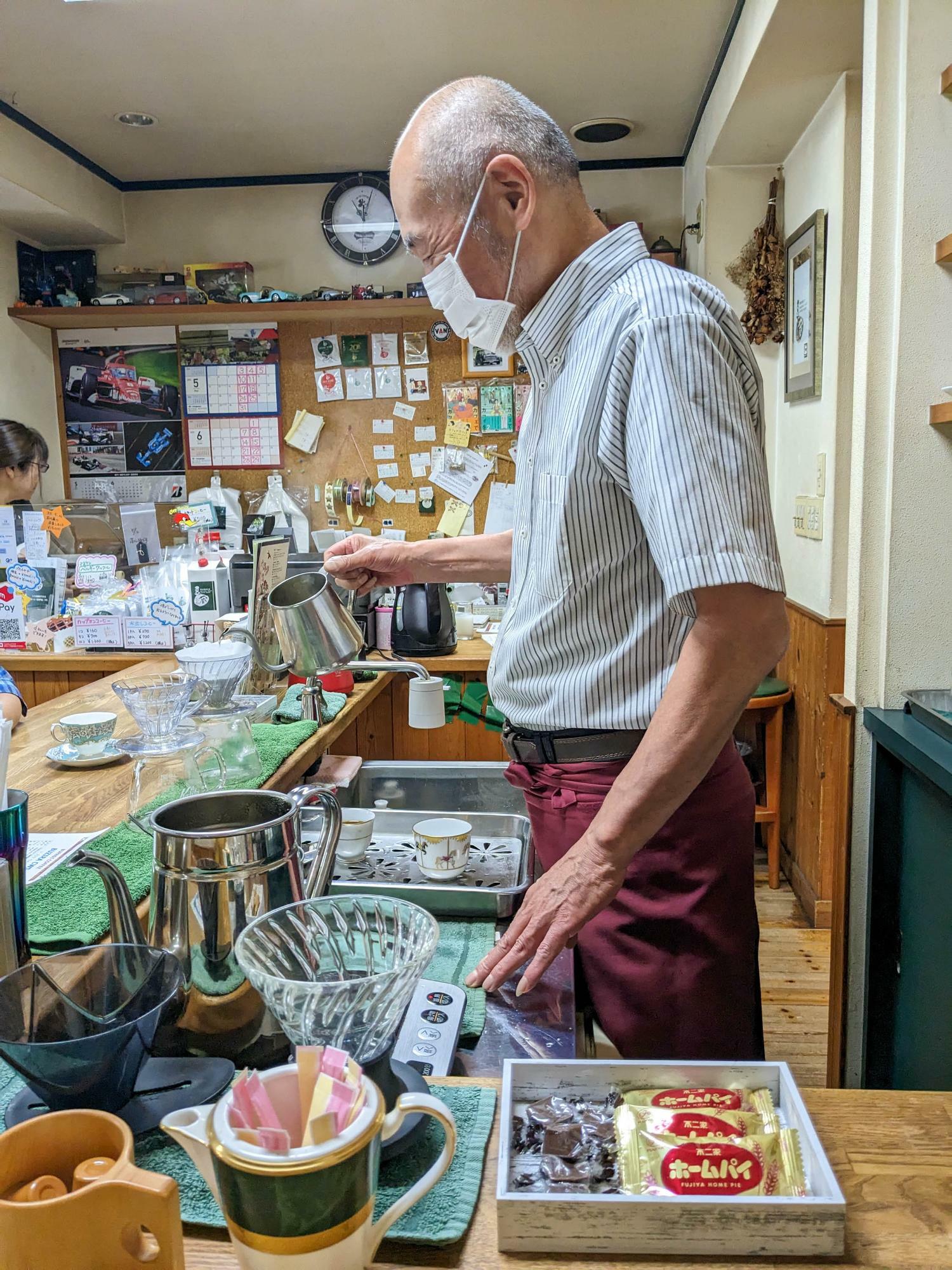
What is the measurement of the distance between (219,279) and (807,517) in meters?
2.72

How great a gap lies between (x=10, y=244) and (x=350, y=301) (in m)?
1.54

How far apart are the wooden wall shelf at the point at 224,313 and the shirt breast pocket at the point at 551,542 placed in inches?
117

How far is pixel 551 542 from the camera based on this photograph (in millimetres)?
1271

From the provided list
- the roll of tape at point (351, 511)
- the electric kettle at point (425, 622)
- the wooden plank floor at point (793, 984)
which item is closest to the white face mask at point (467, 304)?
the wooden plank floor at point (793, 984)

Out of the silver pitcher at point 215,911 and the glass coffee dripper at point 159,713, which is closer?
the silver pitcher at point 215,911

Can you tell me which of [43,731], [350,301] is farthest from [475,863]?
[350,301]

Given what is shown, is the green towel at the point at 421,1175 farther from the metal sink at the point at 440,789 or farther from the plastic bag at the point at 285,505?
the plastic bag at the point at 285,505

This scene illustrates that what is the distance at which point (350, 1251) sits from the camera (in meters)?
0.55

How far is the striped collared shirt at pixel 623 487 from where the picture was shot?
1.02 meters

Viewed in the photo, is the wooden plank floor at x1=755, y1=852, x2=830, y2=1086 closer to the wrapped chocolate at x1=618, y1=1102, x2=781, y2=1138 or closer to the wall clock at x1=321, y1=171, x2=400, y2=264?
the wrapped chocolate at x1=618, y1=1102, x2=781, y2=1138

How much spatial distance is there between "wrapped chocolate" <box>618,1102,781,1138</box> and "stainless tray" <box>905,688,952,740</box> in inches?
43.6

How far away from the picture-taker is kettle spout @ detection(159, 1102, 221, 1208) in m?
0.55

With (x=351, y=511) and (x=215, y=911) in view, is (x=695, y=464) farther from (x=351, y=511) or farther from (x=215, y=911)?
(x=351, y=511)

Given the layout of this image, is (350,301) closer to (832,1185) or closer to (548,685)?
(548,685)
